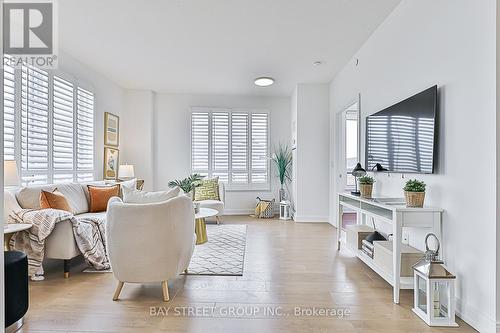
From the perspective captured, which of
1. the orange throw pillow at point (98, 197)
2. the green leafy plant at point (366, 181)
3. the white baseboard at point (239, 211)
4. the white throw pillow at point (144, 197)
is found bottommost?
the white baseboard at point (239, 211)

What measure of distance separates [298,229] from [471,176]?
137 inches

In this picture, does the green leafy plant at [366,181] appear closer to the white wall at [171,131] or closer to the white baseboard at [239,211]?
the white wall at [171,131]

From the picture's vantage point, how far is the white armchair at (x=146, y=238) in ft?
7.93

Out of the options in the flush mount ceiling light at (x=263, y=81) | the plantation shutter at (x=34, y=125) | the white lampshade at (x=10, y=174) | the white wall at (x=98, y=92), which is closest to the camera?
the white lampshade at (x=10, y=174)

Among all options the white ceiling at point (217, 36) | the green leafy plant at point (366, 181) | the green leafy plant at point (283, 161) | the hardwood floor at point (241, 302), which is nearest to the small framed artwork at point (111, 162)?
the white ceiling at point (217, 36)

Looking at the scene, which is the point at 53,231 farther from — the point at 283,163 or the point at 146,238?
the point at 283,163

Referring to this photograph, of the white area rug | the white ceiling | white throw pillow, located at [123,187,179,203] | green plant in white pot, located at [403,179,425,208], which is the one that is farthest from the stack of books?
the white ceiling

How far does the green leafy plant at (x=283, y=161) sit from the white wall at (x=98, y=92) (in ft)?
10.9

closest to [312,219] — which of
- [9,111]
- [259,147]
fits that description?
[259,147]

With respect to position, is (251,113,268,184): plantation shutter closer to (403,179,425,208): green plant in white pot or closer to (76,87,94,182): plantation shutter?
(76,87,94,182): plantation shutter

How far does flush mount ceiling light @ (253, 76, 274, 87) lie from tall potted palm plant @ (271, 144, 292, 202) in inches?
66.5

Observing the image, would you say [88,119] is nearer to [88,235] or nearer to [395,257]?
[88,235]

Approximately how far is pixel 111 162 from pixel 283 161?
11.3 feet

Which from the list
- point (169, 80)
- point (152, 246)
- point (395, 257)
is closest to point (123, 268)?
point (152, 246)
